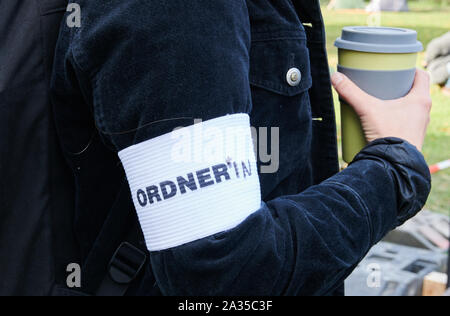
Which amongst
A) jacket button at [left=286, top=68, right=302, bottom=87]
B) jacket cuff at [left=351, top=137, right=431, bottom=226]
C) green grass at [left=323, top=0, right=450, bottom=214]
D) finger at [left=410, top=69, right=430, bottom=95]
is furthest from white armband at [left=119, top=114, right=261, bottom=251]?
green grass at [left=323, top=0, right=450, bottom=214]

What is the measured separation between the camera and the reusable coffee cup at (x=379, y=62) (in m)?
1.47

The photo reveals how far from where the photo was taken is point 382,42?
147 cm

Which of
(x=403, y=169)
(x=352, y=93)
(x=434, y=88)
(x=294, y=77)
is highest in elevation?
(x=294, y=77)

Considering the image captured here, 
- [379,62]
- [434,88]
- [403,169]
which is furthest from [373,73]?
[434,88]

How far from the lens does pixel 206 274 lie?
94cm

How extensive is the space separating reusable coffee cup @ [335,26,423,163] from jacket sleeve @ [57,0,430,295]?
51 cm

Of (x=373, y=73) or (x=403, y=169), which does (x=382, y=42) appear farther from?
(x=403, y=169)

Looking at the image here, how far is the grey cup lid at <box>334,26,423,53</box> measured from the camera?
146cm

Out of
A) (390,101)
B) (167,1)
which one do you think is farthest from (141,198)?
(390,101)

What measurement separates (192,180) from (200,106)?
0.43ft

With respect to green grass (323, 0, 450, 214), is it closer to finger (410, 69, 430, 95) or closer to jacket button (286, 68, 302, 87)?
finger (410, 69, 430, 95)

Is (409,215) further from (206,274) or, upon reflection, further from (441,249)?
(441,249)

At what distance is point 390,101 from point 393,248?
2.61m

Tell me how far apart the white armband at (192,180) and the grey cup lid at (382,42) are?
26.1 inches
